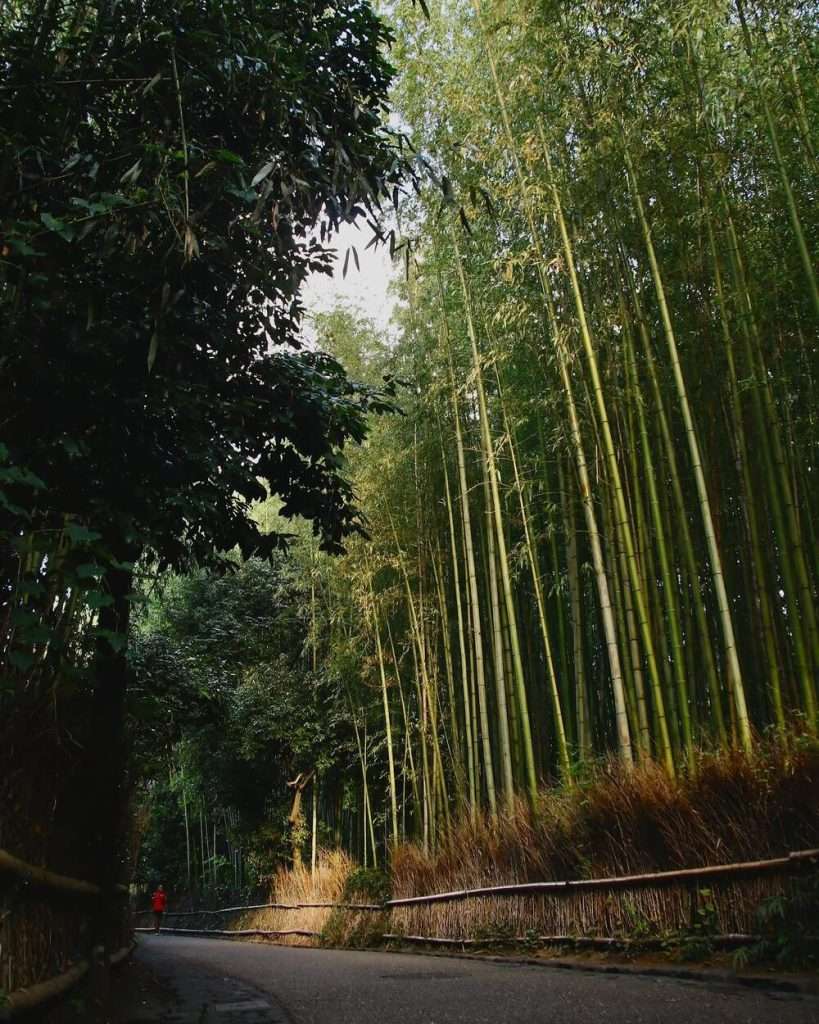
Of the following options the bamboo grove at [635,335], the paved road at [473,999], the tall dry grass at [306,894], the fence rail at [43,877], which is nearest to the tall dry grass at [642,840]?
the bamboo grove at [635,335]

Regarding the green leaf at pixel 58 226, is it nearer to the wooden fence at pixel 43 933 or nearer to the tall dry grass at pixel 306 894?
the wooden fence at pixel 43 933

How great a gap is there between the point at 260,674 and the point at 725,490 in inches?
315

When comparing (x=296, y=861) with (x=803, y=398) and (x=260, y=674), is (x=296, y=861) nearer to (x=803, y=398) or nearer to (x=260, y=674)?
(x=260, y=674)

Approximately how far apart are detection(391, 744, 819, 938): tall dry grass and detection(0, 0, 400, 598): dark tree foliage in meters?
2.52

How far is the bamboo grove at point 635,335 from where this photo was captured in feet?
15.0

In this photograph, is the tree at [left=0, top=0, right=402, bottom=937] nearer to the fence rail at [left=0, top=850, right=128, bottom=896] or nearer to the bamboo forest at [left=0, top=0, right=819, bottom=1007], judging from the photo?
the bamboo forest at [left=0, top=0, right=819, bottom=1007]

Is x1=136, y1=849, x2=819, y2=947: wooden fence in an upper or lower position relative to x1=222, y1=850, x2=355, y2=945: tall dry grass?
upper

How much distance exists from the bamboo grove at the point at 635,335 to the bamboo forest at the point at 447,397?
0.04 m

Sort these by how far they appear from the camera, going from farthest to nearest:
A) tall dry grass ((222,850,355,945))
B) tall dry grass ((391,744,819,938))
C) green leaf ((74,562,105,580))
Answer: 1. tall dry grass ((222,850,355,945))
2. tall dry grass ((391,744,819,938))
3. green leaf ((74,562,105,580))

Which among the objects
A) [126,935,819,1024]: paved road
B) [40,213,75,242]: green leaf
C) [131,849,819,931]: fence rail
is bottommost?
[126,935,819,1024]: paved road

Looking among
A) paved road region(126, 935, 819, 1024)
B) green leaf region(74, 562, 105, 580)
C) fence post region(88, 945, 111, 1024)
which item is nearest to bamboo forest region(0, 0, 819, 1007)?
green leaf region(74, 562, 105, 580)

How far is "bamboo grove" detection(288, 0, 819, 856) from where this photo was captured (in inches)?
180

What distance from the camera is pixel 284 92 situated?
2576 millimetres

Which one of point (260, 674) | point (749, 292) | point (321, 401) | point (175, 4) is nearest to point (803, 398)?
point (749, 292)
